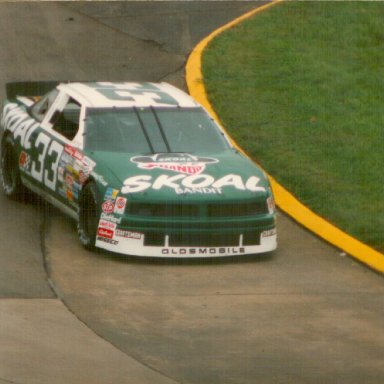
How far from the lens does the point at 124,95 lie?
46.0 ft

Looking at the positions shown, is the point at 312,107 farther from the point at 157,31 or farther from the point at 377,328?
the point at 377,328

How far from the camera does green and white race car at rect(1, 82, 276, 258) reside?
1230 cm

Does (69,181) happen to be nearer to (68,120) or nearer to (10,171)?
(68,120)

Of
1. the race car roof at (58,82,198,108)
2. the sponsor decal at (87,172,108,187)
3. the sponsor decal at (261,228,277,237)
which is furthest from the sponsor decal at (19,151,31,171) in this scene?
the sponsor decal at (261,228,277,237)

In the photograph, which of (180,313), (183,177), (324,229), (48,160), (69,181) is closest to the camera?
(180,313)

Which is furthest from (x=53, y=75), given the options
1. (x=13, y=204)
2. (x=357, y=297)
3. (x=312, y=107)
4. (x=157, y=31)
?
(x=357, y=297)

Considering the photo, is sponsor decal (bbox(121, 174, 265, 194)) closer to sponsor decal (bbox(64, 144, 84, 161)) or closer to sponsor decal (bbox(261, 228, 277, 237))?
sponsor decal (bbox(261, 228, 277, 237))

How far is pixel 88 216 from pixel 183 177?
1043 millimetres

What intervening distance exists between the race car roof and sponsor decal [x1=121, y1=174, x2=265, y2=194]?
1.53 m

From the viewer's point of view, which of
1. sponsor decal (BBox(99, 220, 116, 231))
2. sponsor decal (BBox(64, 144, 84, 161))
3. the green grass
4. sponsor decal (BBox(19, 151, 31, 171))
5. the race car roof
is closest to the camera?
sponsor decal (BBox(99, 220, 116, 231))

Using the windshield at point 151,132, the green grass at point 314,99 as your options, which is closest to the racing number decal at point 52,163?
the windshield at point 151,132

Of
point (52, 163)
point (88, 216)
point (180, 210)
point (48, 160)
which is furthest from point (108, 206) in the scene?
point (48, 160)

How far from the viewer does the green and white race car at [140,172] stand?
12.3m

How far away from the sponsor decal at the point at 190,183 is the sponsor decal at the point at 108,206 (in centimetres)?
18
